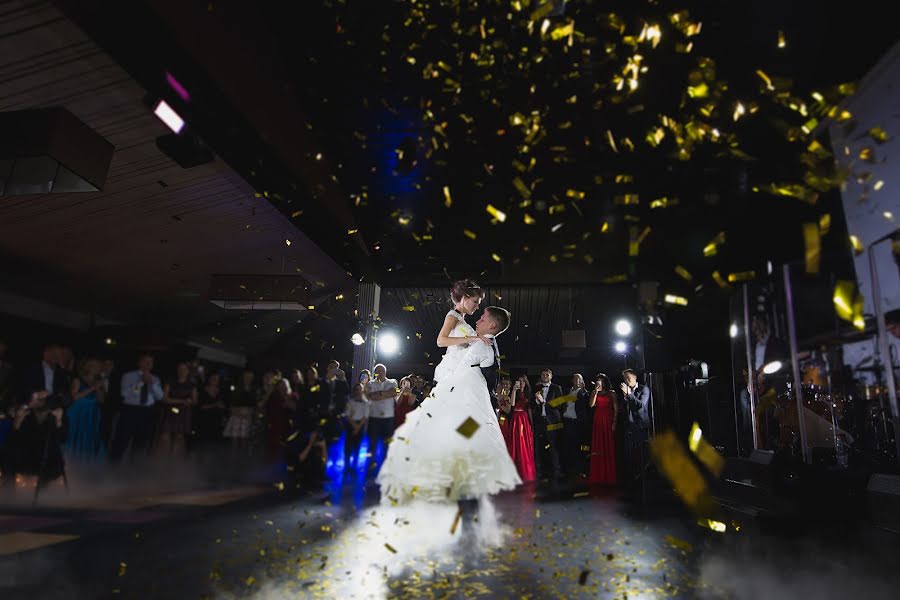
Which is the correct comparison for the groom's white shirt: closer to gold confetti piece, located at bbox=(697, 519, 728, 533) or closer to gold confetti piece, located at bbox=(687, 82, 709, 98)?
gold confetti piece, located at bbox=(697, 519, 728, 533)

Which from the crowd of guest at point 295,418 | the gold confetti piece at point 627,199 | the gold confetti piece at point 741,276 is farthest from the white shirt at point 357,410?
the gold confetti piece at point 741,276

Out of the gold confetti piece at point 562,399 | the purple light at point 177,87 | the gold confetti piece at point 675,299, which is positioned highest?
the gold confetti piece at point 675,299

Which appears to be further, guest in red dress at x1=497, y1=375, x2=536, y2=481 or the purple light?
guest in red dress at x1=497, y1=375, x2=536, y2=481

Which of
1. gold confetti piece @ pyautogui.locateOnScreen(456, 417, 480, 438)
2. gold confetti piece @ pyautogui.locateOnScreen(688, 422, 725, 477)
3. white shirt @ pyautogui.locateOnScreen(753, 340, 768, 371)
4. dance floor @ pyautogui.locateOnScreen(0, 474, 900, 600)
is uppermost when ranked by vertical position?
white shirt @ pyautogui.locateOnScreen(753, 340, 768, 371)

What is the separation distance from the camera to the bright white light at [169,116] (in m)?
3.51

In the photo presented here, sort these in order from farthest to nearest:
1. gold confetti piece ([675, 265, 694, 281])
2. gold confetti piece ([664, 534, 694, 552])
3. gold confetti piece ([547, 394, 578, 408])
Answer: gold confetti piece ([675, 265, 694, 281]) < gold confetti piece ([547, 394, 578, 408]) < gold confetti piece ([664, 534, 694, 552])

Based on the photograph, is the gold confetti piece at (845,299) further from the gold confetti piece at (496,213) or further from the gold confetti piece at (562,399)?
the gold confetti piece at (496,213)

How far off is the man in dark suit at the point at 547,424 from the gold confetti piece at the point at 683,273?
9.34 ft

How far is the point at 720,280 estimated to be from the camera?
25.0 ft

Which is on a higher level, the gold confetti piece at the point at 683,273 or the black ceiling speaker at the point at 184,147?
the gold confetti piece at the point at 683,273

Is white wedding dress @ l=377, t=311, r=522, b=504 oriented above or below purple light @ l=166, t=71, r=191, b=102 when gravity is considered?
below

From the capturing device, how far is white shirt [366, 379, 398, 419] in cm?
632

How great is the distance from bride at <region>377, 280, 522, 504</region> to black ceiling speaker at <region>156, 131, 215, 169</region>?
248 cm

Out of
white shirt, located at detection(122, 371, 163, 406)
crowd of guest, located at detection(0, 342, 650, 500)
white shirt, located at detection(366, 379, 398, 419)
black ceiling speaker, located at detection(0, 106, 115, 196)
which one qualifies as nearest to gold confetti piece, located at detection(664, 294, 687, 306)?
crowd of guest, located at detection(0, 342, 650, 500)
